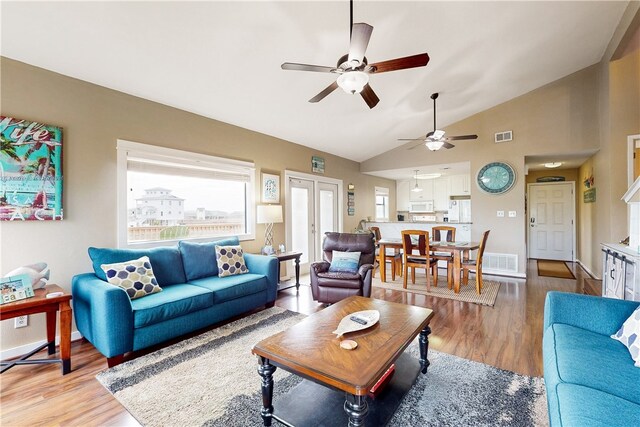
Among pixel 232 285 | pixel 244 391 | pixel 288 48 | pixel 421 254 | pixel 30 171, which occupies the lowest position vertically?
pixel 244 391

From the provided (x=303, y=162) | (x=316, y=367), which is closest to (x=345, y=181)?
(x=303, y=162)

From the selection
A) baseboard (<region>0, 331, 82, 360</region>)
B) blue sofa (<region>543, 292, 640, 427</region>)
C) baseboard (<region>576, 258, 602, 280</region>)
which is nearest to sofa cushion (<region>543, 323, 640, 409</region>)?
blue sofa (<region>543, 292, 640, 427</region>)

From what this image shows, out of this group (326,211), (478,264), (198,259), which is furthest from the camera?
(326,211)

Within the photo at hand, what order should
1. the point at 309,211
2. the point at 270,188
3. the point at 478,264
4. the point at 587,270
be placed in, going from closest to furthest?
the point at 478,264 < the point at 270,188 < the point at 587,270 < the point at 309,211

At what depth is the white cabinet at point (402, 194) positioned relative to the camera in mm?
8914

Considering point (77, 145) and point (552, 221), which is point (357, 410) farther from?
point (552, 221)

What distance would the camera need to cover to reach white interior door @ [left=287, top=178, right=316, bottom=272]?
5463mm

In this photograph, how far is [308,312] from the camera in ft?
11.5

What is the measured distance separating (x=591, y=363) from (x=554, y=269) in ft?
18.8

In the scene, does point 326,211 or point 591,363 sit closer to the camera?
point 591,363

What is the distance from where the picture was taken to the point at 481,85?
4.55m

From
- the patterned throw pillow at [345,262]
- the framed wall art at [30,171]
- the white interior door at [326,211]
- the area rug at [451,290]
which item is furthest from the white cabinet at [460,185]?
the framed wall art at [30,171]

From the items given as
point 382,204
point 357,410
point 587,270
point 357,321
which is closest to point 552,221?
point 587,270

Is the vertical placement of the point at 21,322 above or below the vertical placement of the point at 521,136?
below
